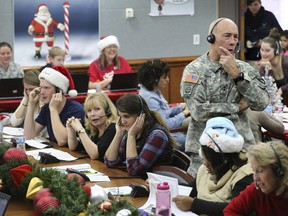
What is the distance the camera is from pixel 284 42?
9734mm

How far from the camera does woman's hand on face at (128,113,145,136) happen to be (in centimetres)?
455

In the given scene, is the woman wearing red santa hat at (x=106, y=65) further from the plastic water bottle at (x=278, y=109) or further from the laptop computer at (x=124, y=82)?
the plastic water bottle at (x=278, y=109)

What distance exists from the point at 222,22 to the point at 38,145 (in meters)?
2.02

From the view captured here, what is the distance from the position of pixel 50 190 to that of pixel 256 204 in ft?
3.35

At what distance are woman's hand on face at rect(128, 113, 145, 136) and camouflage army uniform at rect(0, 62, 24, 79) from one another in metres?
4.38

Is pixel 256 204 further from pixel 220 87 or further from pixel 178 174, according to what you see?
pixel 220 87

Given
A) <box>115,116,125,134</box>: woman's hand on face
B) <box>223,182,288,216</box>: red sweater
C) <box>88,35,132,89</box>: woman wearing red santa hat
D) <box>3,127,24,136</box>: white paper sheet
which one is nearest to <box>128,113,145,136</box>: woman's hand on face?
<box>115,116,125,134</box>: woman's hand on face

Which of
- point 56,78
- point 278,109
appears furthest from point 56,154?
point 278,109

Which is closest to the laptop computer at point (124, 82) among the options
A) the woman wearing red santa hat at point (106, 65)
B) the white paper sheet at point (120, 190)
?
the woman wearing red santa hat at point (106, 65)

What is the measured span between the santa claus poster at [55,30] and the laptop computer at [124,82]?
5.86 ft

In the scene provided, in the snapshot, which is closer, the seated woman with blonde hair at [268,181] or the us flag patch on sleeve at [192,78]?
the seated woman with blonde hair at [268,181]

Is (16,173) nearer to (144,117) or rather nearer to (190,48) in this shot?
(144,117)

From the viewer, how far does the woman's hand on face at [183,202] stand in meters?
3.51

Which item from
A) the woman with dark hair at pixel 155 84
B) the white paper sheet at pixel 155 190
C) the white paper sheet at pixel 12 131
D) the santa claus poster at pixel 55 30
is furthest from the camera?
the santa claus poster at pixel 55 30
